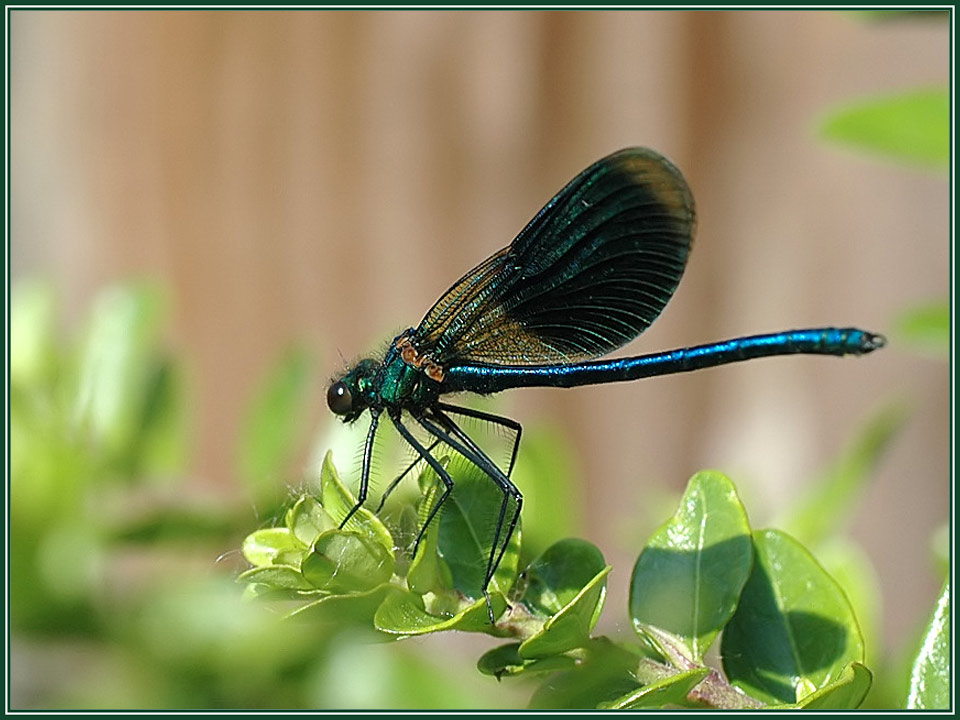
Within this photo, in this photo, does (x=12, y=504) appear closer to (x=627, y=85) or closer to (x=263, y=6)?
(x=263, y=6)

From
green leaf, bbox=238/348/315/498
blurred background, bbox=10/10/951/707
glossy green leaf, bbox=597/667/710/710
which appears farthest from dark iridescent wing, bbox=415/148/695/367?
blurred background, bbox=10/10/951/707

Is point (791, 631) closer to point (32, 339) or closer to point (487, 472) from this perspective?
point (487, 472)

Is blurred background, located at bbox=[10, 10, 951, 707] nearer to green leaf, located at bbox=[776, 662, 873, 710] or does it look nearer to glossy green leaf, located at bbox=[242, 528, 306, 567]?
glossy green leaf, located at bbox=[242, 528, 306, 567]

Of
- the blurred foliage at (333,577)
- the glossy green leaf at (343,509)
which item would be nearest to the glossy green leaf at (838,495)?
the blurred foliage at (333,577)

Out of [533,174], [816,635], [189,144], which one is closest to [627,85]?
[533,174]

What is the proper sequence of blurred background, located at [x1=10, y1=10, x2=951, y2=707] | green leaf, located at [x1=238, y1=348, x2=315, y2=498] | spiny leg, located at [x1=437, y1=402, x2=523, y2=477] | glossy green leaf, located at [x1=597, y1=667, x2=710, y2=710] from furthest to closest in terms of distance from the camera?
blurred background, located at [x1=10, y1=10, x2=951, y2=707] → green leaf, located at [x1=238, y1=348, x2=315, y2=498] → spiny leg, located at [x1=437, y1=402, x2=523, y2=477] → glossy green leaf, located at [x1=597, y1=667, x2=710, y2=710]

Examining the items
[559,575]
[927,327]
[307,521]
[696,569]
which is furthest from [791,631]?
[927,327]
